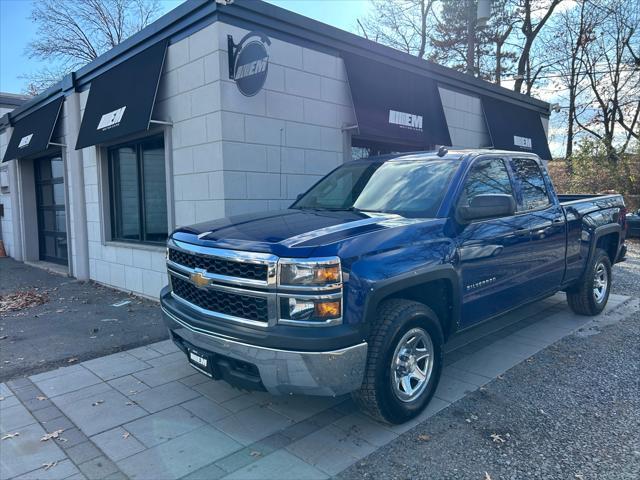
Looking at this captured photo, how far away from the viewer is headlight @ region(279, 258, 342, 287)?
2904 millimetres

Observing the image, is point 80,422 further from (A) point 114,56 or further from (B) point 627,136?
(B) point 627,136

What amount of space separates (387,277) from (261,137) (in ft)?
12.7

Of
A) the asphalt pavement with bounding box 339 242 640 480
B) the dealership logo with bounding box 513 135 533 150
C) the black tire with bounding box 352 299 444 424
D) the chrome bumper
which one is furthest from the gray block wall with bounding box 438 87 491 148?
the chrome bumper

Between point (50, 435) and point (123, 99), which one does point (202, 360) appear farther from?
point (123, 99)

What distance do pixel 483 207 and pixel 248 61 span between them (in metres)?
3.69

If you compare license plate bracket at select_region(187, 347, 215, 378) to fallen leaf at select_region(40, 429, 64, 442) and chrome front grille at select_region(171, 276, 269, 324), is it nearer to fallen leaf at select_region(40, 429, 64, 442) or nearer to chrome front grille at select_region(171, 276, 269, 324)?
chrome front grille at select_region(171, 276, 269, 324)

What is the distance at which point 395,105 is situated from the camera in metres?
8.07

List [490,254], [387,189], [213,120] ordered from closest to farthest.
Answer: [490,254] < [387,189] < [213,120]

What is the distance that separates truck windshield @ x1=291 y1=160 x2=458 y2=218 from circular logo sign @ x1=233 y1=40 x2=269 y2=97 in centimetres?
186

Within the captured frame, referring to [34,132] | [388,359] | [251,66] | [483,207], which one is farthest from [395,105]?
[34,132]

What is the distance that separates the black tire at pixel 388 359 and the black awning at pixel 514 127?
884 cm

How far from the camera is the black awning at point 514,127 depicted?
11250mm

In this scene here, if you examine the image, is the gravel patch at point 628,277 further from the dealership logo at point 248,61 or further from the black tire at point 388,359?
the dealership logo at point 248,61

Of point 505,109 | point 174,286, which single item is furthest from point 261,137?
point 505,109
